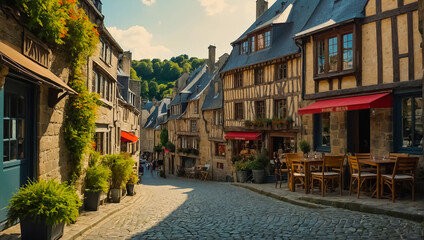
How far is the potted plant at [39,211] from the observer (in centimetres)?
446

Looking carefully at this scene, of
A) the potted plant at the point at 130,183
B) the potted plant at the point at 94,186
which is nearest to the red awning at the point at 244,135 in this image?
the potted plant at the point at 130,183

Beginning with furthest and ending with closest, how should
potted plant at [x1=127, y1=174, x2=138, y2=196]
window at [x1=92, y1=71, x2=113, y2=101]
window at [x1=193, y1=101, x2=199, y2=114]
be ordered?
window at [x1=193, y1=101, x2=199, y2=114]
potted plant at [x1=127, y1=174, x2=138, y2=196]
window at [x1=92, y1=71, x2=113, y2=101]

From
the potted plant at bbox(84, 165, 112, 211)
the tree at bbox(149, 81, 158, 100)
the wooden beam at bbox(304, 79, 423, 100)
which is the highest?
the tree at bbox(149, 81, 158, 100)

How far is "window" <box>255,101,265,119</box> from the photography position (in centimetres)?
1820

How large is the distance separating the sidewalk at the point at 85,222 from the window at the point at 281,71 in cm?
1042

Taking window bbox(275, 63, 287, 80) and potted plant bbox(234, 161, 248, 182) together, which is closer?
potted plant bbox(234, 161, 248, 182)

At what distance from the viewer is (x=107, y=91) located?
11.7m

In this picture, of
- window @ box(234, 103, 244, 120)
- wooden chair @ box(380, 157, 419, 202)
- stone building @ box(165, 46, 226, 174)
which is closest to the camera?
wooden chair @ box(380, 157, 419, 202)

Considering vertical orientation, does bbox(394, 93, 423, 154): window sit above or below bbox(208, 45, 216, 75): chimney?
below

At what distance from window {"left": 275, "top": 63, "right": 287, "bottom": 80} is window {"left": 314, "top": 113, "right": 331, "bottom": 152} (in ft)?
15.4

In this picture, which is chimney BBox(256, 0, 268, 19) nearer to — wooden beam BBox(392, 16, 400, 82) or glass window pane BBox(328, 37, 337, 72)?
glass window pane BBox(328, 37, 337, 72)

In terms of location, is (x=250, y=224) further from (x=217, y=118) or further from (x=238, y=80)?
(x=217, y=118)

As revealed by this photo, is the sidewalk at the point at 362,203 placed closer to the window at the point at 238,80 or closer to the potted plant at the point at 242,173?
the potted plant at the point at 242,173

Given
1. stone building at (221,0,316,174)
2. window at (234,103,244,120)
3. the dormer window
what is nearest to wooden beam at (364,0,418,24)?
the dormer window
